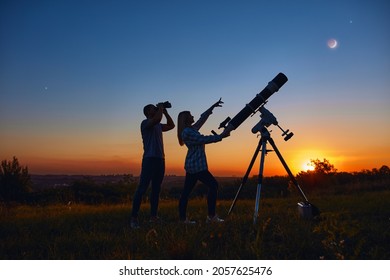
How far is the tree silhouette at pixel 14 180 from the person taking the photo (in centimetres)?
2347

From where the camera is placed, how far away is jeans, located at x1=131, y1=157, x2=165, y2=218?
630 cm

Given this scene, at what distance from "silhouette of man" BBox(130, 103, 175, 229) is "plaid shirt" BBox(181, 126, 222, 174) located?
0.63 metres

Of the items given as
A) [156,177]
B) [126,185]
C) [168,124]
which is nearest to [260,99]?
[168,124]

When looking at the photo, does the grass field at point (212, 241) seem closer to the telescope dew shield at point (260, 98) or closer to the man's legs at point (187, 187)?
the man's legs at point (187, 187)

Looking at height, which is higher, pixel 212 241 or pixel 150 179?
pixel 150 179

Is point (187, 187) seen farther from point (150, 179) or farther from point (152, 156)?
point (152, 156)

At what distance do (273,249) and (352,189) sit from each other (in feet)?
42.6

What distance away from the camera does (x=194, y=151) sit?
6.20 meters

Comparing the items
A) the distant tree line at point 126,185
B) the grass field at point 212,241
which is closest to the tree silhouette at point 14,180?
the distant tree line at point 126,185

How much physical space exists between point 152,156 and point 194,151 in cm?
86

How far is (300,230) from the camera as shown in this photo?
493 cm

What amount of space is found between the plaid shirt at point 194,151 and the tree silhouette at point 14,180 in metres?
20.9
